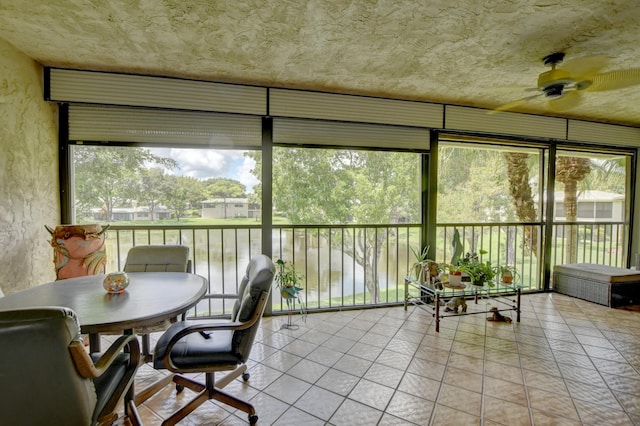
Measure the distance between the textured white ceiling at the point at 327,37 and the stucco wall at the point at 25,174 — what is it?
237 mm

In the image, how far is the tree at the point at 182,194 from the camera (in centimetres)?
360

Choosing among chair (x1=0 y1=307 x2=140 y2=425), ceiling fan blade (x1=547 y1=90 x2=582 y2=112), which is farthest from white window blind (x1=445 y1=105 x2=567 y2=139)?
chair (x1=0 y1=307 x2=140 y2=425)

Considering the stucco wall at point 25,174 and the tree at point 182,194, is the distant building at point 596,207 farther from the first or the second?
the stucco wall at point 25,174

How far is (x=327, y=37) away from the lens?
217 cm

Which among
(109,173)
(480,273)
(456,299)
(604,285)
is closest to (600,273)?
(604,285)

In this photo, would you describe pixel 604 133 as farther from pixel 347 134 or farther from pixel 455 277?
pixel 347 134

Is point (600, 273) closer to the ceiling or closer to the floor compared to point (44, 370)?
closer to the floor

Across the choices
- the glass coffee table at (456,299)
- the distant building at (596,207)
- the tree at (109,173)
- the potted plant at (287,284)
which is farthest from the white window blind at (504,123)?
the tree at (109,173)

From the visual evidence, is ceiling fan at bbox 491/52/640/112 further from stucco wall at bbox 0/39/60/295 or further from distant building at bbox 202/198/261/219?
stucco wall at bbox 0/39/60/295

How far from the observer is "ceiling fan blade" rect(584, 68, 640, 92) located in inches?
81.6

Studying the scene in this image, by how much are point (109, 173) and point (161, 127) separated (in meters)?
0.93

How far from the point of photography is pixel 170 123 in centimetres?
294

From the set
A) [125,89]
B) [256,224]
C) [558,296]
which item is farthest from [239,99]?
[558,296]

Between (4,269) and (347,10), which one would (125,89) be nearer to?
(4,269)
